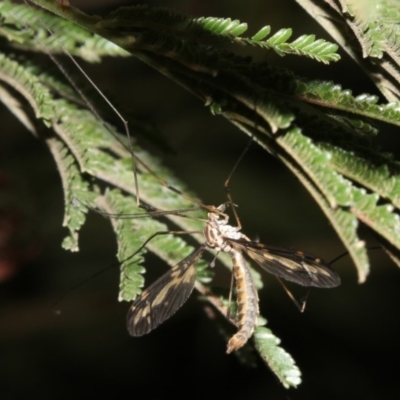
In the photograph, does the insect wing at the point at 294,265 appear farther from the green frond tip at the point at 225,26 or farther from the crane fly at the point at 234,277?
the green frond tip at the point at 225,26

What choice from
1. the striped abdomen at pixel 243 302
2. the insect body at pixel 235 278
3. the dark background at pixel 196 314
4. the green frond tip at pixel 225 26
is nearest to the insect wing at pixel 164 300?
the insect body at pixel 235 278

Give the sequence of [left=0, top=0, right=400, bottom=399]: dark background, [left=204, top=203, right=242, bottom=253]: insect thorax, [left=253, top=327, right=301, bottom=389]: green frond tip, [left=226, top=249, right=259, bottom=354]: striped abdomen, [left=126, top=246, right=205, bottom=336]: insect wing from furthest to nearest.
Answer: [left=0, top=0, right=400, bottom=399]: dark background → [left=204, top=203, right=242, bottom=253]: insect thorax → [left=126, top=246, right=205, bottom=336]: insect wing → [left=226, top=249, right=259, bottom=354]: striped abdomen → [left=253, top=327, right=301, bottom=389]: green frond tip

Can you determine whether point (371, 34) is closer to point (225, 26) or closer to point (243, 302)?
point (225, 26)

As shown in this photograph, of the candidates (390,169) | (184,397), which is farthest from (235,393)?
(390,169)

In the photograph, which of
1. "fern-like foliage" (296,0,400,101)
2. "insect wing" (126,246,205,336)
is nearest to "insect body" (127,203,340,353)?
"insect wing" (126,246,205,336)

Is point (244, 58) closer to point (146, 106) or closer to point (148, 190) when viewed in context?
point (148, 190)

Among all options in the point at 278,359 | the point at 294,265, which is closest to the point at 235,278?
the point at 294,265

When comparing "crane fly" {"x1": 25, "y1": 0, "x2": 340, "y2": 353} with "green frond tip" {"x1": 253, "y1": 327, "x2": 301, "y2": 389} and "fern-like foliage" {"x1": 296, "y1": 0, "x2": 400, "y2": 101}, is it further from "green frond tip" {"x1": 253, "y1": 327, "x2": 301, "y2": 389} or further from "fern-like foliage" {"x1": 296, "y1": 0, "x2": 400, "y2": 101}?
"fern-like foliage" {"x1": 296, "y1": 0, "x2": 400, "y2": 101}
